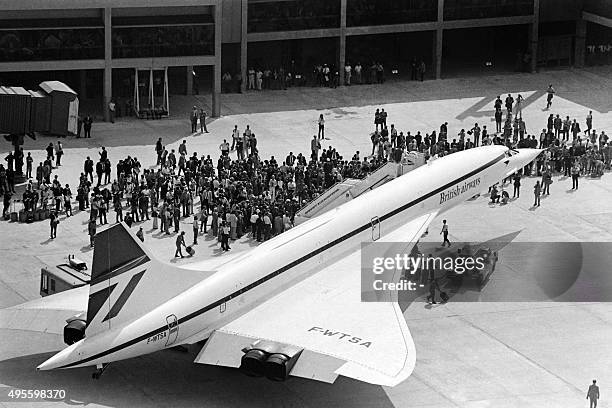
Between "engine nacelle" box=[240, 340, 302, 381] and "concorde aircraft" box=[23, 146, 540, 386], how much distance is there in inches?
1.3

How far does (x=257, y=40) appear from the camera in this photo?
9331cm

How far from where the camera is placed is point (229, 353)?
51156 mm

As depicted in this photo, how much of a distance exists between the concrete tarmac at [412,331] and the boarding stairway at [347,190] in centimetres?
376

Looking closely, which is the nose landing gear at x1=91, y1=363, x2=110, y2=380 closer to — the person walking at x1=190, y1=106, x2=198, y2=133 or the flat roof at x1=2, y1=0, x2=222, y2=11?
the person walking at x1=190, y1=106, x2=198, y2=133

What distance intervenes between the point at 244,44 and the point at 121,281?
4535 cm

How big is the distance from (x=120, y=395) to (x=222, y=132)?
35.6 m

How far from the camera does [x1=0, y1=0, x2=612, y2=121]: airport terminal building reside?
85.2 m

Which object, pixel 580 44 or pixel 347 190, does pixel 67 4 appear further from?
pixel 580 44

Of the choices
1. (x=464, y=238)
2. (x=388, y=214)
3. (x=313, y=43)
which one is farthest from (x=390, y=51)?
(x=388, y=214)

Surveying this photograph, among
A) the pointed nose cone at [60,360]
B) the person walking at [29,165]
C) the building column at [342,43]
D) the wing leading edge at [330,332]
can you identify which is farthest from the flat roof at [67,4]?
the pointed nose cone at [60,360]

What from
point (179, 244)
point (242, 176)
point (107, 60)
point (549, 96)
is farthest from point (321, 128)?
point (179, 244)

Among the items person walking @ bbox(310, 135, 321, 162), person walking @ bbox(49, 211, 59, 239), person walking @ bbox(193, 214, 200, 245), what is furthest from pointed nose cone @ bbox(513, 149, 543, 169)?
person walking @ bbox(49, 211, 59, 239)

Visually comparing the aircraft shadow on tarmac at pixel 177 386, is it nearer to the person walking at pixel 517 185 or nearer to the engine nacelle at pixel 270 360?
the engine nacelle at pixel 270 360

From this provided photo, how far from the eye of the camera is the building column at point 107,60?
85125 millimetres
